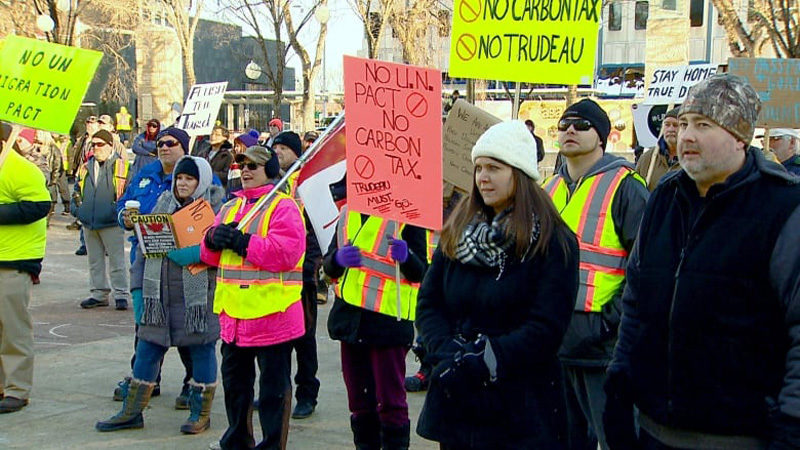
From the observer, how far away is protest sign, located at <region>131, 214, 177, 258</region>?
6.13 m

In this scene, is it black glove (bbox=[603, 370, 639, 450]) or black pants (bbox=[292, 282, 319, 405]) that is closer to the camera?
black glove (bbox=[603, 370, 639, 450])

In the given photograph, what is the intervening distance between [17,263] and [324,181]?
246 centimetres

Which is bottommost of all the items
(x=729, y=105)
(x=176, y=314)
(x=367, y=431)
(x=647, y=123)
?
(x=367, y=431)

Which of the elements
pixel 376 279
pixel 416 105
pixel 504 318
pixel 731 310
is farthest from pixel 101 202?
pixel 731 310

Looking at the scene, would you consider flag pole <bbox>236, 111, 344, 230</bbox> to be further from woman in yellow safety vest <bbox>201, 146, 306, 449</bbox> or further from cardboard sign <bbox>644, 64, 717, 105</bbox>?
cardboard sign <bbox>644, 64, 717, 105</bbox>

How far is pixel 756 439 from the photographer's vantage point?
284 cm

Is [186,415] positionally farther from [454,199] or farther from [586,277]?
[586,277]

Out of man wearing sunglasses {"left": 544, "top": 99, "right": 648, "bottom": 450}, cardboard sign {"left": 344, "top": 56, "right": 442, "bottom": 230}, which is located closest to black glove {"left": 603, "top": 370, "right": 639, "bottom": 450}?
man wearing sunglasses {"left": 544, "top": 99, "right": 648, "bottom": 450}

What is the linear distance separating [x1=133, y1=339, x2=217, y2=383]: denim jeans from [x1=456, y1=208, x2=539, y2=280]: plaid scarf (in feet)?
10.2

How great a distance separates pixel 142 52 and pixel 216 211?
2504cm

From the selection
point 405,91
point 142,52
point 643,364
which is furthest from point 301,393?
point 142,52

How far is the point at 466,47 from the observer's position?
6418 mm

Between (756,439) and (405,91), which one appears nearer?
(756,439)

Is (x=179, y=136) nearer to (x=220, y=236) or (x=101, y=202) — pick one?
(x=220, y=236)
